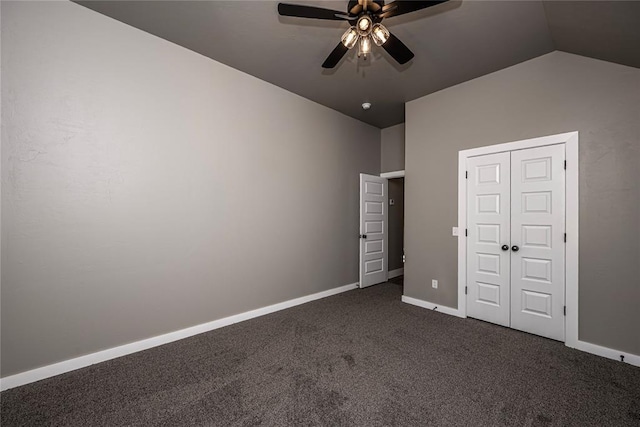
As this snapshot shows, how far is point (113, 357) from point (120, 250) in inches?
39.4

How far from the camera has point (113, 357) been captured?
2496 millimetres

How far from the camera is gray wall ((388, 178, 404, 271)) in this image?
5.84 m

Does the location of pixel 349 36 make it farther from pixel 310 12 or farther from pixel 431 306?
pixel 431 306

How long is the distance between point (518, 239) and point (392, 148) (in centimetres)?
287

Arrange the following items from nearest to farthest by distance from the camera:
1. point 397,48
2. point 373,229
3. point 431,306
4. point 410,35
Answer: point 397,48 < point 410,35 < point 431,306 < point 373,229

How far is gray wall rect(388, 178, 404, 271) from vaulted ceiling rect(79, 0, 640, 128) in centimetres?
270

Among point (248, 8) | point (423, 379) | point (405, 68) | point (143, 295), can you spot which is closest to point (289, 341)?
point (423, 379)

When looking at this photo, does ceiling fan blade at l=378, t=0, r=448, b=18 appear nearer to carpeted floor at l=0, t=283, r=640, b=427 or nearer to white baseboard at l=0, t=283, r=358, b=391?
carpeted floor at l=0, t=283, r=640, b=427

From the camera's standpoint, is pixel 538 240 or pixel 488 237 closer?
pixel 538 240

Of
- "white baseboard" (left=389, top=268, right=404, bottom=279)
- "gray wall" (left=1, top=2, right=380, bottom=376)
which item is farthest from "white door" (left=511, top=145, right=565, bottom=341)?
"gray wall" (left=1, top=2, right=380, bottom=376)

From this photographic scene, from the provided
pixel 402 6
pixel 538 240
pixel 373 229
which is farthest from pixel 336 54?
pixel 373 229

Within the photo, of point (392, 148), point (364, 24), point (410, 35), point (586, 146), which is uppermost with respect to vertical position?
point (410, 35)

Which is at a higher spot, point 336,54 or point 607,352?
point 336,54

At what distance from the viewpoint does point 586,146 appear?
8.91 feet
